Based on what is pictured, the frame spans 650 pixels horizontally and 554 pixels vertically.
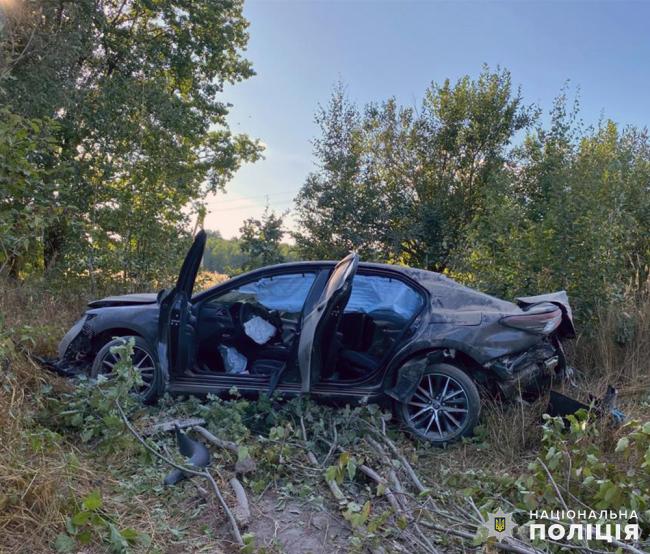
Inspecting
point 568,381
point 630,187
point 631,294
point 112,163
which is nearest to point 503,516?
point 568,381

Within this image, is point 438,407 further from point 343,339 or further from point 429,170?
point 429,170

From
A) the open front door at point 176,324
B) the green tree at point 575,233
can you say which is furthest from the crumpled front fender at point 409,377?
the green tree at point 575,233

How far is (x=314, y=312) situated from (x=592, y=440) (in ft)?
7.44

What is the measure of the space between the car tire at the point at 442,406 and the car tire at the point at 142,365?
218cm

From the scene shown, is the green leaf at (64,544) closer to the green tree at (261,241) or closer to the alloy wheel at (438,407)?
the alloy wheel at (438,407)

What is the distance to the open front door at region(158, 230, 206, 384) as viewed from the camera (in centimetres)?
466

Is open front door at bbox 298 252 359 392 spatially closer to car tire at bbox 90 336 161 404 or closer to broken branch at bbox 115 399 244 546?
broken branch at bbox 115 399 244 546

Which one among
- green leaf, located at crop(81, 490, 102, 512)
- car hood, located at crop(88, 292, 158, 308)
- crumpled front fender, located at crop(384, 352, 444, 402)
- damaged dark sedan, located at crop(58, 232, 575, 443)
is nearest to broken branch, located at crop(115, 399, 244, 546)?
green leaf, located at crop(81, 490, 102, 512)

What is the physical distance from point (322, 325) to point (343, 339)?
915 millimetres

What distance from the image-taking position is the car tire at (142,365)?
473cm

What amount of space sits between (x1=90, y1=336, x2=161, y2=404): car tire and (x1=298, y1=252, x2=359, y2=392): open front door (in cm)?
139

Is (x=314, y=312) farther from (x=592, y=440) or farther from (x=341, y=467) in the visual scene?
(x=592, y=440)

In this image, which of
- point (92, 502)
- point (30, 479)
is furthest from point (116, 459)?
point (92, 502)

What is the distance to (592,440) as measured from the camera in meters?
3.81
